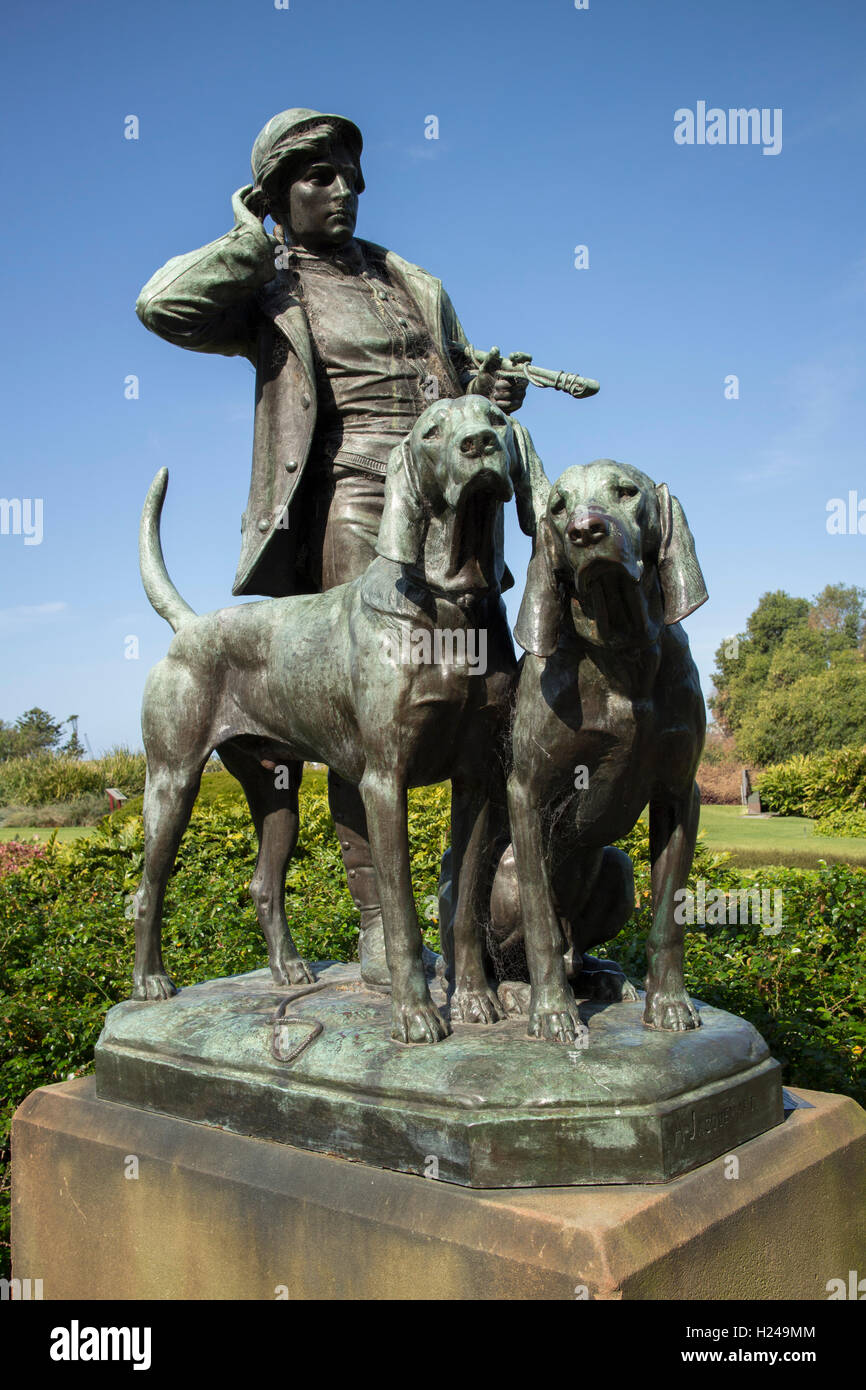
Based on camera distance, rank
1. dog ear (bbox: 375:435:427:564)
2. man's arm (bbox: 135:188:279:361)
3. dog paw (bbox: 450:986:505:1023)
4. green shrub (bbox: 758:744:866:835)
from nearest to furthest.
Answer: dog ear (bbox: 375:435:427:564) < dog paw (bbox: 450:986:505:1023) < man's arm (bbox: 135:188:279:361) < green shrub (bbox: 758:744:866:835)

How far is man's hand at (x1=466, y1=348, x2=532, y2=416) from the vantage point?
3.65 meters

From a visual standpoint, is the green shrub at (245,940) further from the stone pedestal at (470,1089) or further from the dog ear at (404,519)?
the dog ear at (404,519)

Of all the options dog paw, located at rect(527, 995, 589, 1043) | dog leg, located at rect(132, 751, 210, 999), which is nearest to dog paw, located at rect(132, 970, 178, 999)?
dog leg, located at rect(132, 751, 210, 999)

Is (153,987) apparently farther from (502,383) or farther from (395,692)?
(502,383)

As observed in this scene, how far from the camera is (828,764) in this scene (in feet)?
66.1

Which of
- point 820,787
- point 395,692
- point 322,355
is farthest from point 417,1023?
point 820,787

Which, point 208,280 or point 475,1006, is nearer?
point 475,1006

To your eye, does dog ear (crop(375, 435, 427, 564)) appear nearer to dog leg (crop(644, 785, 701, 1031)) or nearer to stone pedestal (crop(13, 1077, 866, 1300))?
dog leg (crop(644, 785, 701, 1031))

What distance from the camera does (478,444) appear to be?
2715mm

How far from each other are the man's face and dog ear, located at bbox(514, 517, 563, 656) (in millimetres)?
1892

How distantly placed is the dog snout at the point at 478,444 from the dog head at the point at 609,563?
0.19 m

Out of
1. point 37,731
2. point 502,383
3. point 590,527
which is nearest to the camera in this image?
point 590,527

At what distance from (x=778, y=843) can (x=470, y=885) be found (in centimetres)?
1054
